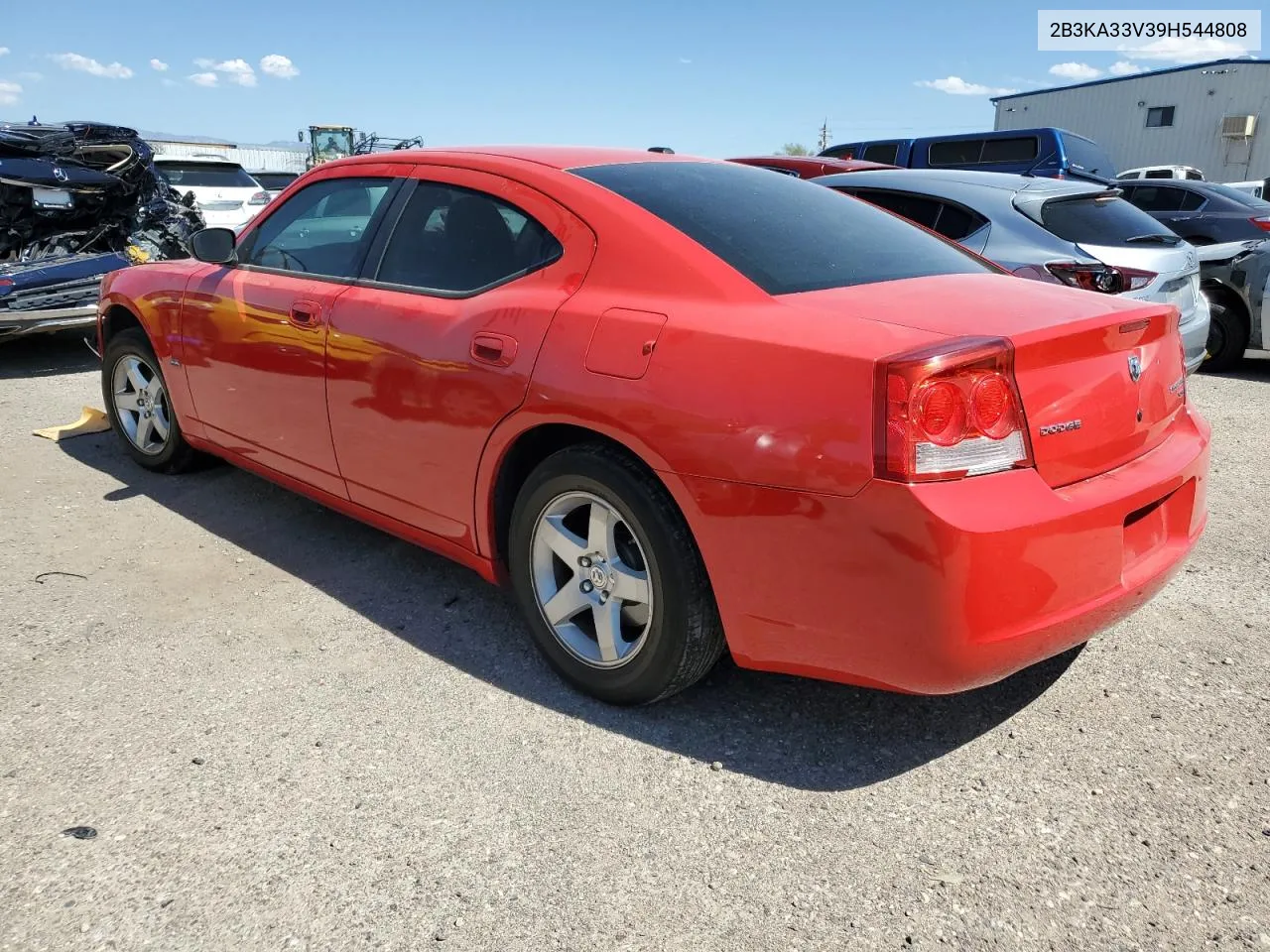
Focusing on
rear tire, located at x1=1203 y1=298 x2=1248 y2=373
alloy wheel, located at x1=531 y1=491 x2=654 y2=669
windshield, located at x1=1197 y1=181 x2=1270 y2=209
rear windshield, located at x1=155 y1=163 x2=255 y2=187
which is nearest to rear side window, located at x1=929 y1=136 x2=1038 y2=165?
windshield, located at x1=1197 y1=181 x2=1270 y2=209

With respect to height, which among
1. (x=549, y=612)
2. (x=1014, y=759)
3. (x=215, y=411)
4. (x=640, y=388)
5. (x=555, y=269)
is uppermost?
(x=555, y=269)

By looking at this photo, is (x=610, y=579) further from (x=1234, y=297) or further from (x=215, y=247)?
(x=1234, y=297)

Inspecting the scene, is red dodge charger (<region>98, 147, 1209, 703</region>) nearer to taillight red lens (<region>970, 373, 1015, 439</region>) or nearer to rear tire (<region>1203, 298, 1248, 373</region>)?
taillight red lens (<region>970, 373, 1015, 439</region>)

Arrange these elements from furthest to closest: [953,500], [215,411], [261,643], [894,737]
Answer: [215,411]
[261,643]
[894,737]
[953,500]

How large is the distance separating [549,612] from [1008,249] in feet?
13.2

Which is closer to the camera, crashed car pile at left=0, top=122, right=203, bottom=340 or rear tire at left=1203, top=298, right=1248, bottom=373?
crashed car pile at left=0, top=122, right=203, bottom=340

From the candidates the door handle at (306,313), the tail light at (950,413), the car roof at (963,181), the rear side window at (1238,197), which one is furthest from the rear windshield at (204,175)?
the rear side window at (1238,197)

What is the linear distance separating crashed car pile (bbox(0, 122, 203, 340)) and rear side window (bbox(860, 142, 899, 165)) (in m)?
9.19

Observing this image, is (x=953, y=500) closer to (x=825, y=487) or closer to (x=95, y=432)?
(x=825, y=487)

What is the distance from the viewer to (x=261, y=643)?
10.6 ft

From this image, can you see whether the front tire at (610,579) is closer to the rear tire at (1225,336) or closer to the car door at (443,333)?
the car door at (443,333)

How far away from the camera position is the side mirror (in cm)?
409

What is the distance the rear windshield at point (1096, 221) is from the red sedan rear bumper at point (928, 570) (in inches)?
150

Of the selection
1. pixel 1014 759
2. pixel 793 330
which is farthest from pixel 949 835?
pixel 793 330
